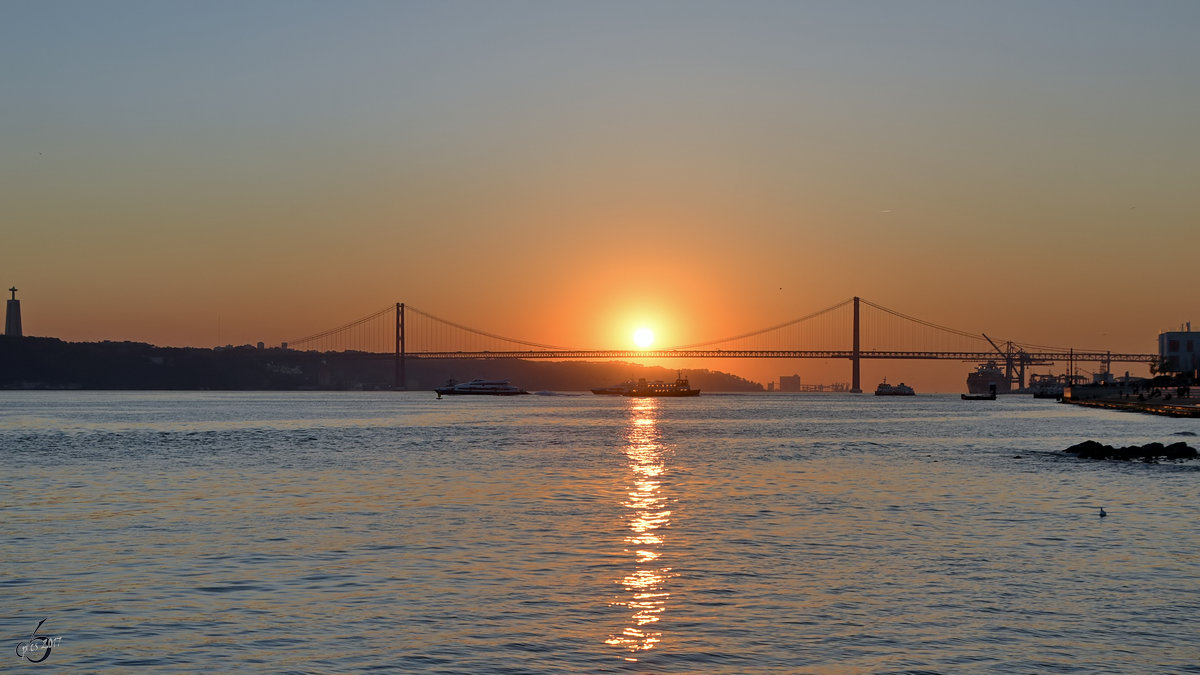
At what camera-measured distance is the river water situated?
525 inches

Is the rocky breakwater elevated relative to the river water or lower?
elevated

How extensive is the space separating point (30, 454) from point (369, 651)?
1660 inches

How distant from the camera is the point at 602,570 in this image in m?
18.7
